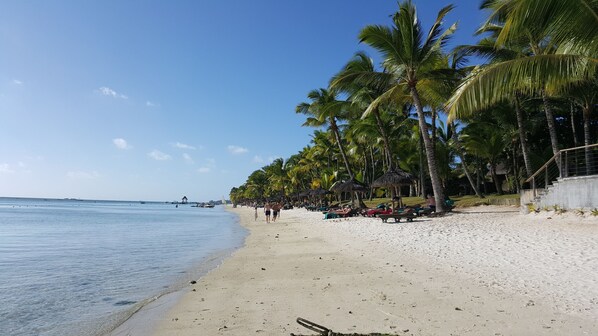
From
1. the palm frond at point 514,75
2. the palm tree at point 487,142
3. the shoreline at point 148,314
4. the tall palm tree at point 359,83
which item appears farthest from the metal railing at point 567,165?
the shoreline at point 148,314

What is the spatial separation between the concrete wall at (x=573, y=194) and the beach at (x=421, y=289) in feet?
2.38

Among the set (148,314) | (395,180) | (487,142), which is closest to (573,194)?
(395,180)

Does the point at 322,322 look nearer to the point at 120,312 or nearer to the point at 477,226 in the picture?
the point at 120,312

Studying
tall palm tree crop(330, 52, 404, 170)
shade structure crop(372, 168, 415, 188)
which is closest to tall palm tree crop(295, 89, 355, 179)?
tall palm tree crop(330, 52, 404, 170)

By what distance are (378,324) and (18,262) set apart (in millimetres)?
14092

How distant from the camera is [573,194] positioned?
1263 centimetres

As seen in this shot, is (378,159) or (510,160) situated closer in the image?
(510,160)

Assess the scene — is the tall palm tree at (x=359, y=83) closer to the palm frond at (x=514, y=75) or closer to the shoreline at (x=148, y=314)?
the palm frond at (x=514, y=75)

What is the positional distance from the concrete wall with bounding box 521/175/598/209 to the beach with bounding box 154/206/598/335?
73cm

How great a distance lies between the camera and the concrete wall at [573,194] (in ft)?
38.7

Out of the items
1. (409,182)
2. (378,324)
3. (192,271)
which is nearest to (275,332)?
(378,324)

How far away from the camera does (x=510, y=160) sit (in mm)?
34938

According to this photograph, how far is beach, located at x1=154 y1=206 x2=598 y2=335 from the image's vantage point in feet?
16.2

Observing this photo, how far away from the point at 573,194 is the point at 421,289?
9337 mm
